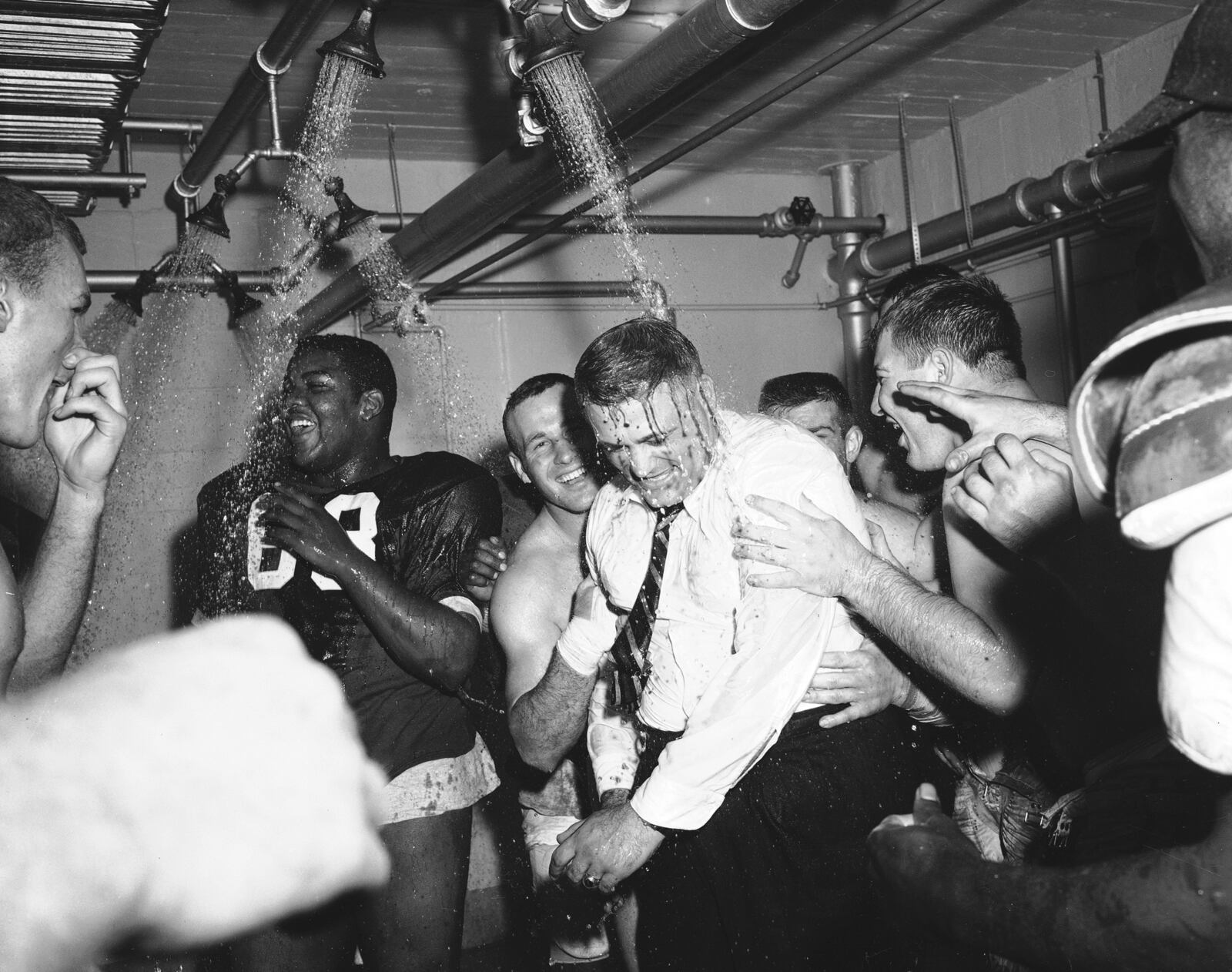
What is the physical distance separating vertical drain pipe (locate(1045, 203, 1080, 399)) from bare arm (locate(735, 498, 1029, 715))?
3.97 metres

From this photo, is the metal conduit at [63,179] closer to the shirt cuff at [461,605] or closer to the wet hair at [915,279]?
the shirt cuff at [461,605]

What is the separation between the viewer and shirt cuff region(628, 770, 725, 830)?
2.33m

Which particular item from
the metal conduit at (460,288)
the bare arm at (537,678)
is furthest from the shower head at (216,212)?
the bare arm at (537,678)

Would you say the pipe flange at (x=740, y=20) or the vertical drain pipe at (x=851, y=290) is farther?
the vertical drain pipe at (x=851, y=290)

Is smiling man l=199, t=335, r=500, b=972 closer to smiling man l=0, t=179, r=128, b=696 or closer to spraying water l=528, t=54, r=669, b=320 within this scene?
smiling man l=0, t=179, r=128, b=696

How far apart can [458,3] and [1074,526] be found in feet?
12.5

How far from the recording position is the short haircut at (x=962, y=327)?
2.74m

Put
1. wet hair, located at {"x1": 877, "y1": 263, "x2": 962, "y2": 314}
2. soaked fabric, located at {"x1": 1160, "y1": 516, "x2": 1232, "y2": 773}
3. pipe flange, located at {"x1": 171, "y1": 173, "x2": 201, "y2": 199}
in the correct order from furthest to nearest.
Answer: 1. pipe flange, located at {"x1": 171, "y1": 173, "x2": 201, "y2": 199}
2. wet hair, located at {"x1": 877, "y1": 263, "x2": 962, "y2": 314}
3. soaked fabric, located at {"x1": 1160, "y1": 516, "x2": 1232, "y2": 773}

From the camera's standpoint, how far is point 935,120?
22.2 ft

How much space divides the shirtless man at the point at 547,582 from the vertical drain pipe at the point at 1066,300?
3536 millimetres

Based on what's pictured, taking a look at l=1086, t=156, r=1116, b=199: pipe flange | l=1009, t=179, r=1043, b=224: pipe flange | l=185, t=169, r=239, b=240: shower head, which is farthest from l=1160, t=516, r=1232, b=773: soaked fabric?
l=1009, t=179, r=1043, b=224: pipe flange

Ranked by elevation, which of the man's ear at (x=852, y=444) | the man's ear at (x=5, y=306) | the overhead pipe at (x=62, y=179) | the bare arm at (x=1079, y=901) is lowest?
the bare arm at (x=1079, y=901)

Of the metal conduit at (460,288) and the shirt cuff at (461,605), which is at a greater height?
the metal conduit at (460,288)

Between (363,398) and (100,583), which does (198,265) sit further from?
(363,398)
